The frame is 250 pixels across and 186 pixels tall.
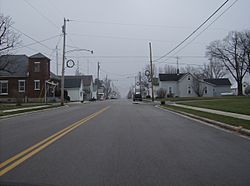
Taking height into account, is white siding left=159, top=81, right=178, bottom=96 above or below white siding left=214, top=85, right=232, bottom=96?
above

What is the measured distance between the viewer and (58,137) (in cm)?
1118

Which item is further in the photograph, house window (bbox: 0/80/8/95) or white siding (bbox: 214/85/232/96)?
white siding (bbox: 214/85/232/96)

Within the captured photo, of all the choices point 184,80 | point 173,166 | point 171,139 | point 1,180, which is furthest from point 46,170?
point 184,80

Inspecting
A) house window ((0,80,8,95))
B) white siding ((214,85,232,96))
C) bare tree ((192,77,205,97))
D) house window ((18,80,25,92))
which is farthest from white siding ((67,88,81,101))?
white siding ((214,85,232,96))

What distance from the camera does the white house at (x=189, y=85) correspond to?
81.9 metres

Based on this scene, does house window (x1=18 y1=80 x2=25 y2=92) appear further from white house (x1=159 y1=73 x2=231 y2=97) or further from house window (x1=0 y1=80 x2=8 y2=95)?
white house (x1=159 y1=73 x2=231 y2=97)

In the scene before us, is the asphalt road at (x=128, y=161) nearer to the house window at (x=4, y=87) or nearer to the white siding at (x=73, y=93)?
the house window at (x=4, y=87)

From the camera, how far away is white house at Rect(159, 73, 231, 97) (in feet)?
269

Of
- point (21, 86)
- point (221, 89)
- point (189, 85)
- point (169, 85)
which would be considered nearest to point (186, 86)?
point (189, 85)

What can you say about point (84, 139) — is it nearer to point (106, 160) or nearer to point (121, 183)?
point (106, 160)

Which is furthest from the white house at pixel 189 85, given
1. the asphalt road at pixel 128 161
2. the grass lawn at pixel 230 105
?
the asphalt road at pixel 128 161

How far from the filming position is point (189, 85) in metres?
82.2

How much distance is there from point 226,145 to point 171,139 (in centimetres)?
186

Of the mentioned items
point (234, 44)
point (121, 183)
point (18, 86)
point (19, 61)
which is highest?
point (234, 44)
